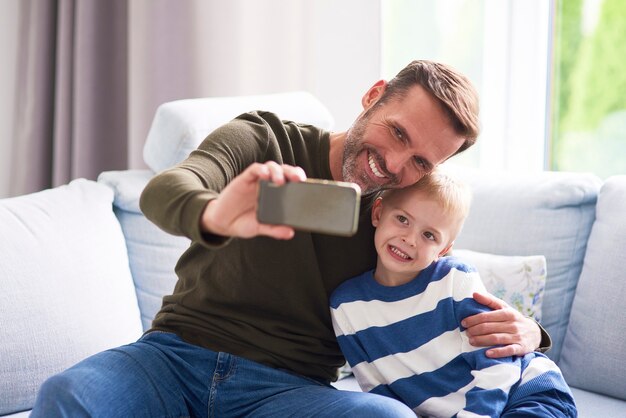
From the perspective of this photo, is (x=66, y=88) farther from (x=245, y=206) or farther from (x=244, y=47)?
(x=245, y=206)

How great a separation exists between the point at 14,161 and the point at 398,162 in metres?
1.57

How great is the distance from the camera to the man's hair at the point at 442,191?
4.71 feet

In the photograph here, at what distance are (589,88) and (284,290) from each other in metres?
1.85

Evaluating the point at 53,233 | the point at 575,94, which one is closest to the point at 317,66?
the point at 575,94

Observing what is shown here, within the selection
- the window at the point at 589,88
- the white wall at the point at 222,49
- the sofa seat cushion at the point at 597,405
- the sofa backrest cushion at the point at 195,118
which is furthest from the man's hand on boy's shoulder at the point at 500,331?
the window at the point at 589,88

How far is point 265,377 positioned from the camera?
1.35 meters

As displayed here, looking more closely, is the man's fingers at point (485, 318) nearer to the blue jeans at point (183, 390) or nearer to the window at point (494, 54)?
the blue jeans at point (183, 390)

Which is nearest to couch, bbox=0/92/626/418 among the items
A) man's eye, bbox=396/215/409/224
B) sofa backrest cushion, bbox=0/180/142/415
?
sofa backrest cushion, bbox=0/180/142/415

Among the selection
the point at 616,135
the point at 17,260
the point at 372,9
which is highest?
the point at 372,9

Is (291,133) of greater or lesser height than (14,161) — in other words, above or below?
above

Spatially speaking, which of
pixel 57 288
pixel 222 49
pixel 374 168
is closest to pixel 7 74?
pixel 222 49

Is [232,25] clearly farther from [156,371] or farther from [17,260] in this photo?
[156,371]

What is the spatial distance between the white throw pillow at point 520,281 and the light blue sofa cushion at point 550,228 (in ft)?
0.29

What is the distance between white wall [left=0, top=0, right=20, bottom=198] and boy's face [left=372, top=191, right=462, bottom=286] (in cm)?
149
